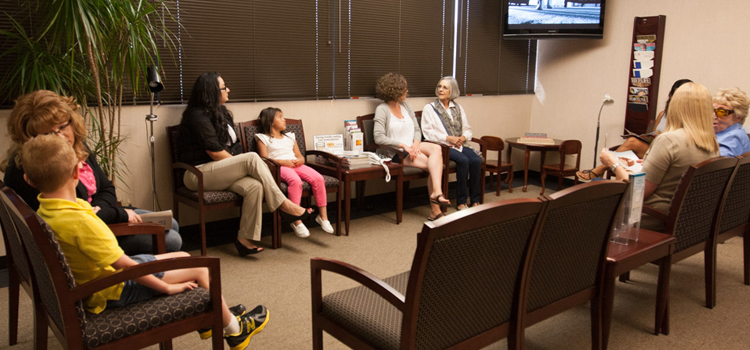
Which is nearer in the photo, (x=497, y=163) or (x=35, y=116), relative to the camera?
(x=35, y=116)

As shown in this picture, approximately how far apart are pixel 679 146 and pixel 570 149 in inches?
128

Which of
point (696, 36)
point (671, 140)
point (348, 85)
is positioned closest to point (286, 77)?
point (348, 85)

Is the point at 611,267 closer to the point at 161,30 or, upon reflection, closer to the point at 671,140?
the point at 671,140

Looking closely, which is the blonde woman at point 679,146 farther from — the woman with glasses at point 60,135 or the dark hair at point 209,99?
the dark hair at point 209,99

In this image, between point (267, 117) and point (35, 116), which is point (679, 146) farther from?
point (35, 116)

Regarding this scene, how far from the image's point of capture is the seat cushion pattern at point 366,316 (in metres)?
1.83

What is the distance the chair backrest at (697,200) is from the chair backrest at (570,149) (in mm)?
3036

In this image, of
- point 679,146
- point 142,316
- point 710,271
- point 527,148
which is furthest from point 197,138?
point 527,148

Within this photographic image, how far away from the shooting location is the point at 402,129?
523 cm

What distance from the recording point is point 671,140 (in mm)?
2924

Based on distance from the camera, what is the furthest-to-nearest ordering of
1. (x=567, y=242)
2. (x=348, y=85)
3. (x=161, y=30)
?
(x=348, y=85)
(x=161, y=30)
(x=567, y=242)

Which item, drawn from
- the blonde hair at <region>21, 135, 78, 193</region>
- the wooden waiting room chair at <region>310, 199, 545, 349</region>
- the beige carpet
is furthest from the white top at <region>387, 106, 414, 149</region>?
the blonde hair at <region>21, 135, 78, 193</region>

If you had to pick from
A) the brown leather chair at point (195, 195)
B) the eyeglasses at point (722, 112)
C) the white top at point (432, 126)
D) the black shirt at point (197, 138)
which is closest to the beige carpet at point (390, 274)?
the brown leather chair at point (195, 195)

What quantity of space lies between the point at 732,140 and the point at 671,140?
103 cm
